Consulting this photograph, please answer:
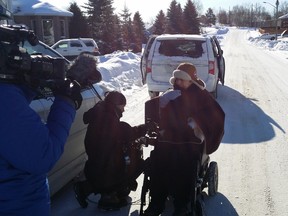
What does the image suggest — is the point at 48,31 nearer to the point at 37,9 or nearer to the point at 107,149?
the point at 37,9

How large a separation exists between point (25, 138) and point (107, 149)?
199 cm

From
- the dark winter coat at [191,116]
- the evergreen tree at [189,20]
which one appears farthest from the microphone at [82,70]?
the evergreen tree at [189,20]

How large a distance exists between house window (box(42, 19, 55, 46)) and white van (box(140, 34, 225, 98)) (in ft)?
78.9

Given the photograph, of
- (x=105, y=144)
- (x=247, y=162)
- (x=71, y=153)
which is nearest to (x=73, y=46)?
(x=247, y=162)

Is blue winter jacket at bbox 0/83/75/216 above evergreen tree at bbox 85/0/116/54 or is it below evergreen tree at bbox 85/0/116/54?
below

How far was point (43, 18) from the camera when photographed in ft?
103

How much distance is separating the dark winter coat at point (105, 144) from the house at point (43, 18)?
1090 inches

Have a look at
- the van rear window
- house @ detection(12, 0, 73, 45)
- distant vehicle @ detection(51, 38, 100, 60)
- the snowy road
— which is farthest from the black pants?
house @ detection(12, 0, 73, 45)

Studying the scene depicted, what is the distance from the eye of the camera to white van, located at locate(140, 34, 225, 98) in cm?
908

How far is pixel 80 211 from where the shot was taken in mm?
3939

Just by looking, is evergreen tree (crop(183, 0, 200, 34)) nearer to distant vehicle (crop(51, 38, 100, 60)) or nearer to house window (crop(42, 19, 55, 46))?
house window (crop(42, 19, 55, 46))

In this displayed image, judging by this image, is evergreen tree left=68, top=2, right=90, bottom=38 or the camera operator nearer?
the camera operator

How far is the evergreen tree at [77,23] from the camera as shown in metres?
34.8

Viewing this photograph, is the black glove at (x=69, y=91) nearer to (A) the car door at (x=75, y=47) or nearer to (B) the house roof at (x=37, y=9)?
(A) the car door at (x=75, y=47)
